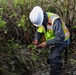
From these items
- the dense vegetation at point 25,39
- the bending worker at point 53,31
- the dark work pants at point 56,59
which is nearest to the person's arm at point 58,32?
the bending worker at point 53,31

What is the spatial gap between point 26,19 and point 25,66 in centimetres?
94

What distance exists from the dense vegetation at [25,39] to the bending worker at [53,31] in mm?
453

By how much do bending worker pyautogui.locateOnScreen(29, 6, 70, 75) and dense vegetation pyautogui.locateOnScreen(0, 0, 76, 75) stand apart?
45cm

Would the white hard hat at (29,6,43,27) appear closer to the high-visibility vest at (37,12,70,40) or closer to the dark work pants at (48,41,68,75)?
the high-visibility vest at (37,12,70,40)

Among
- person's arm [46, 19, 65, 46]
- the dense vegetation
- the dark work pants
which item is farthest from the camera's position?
the dense vegetation

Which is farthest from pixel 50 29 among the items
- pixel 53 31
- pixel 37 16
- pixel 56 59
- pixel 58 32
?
pixel 56 59

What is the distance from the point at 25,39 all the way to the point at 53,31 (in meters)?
1.31

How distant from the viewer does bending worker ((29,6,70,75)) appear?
4391 millimetres

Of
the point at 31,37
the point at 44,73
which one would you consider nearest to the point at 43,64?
the point at 44,73

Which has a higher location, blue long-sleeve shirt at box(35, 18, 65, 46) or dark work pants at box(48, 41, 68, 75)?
blue long-sleeve shirt at box(35, 18, 65, 46)

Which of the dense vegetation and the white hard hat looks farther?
the dense vegetation

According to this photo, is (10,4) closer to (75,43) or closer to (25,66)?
(25,66)

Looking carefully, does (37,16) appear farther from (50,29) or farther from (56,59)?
(56,59)

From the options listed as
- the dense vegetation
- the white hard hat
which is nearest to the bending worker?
the white hard hat
